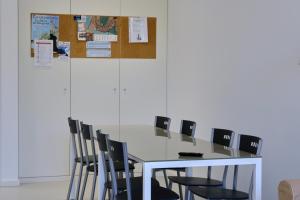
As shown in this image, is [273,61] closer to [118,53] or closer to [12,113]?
[118,53]

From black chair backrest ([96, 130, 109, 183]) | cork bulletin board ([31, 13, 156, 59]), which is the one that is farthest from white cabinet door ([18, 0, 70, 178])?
black chair backrest ([96, 130, 109, 183])

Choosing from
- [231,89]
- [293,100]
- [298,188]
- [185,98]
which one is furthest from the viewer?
[185,98]

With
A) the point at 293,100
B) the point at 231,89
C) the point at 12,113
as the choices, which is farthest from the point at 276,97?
the point at 12,113

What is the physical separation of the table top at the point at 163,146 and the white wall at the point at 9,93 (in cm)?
173

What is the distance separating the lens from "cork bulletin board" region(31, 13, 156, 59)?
7.08 meters

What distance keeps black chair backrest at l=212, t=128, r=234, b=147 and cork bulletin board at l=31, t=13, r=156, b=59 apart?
2976mm

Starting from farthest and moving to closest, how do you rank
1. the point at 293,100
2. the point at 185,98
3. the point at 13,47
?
the point at 185,98 < the point at 13,47 < the point at 293,100

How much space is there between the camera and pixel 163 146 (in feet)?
13.8

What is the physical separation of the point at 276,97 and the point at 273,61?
0.34 meters

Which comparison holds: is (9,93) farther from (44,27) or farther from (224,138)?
(224,138)

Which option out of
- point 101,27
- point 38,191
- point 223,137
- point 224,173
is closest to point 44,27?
point 101,27

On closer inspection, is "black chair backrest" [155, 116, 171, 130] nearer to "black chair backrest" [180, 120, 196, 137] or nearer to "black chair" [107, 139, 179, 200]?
"black chair backrest" [180, 120, 196, 137]

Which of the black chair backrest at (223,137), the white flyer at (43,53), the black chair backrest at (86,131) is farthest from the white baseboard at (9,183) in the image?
the black chair backrest at (223,137)

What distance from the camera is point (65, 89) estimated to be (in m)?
7.10
